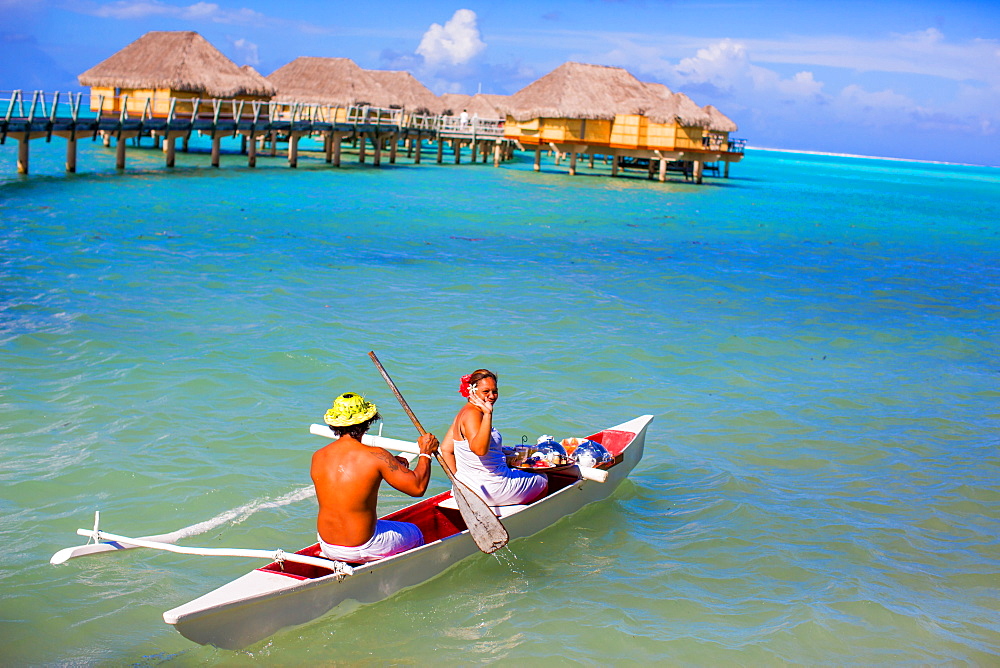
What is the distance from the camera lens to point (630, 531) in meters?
6.46

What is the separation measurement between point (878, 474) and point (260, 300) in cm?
854

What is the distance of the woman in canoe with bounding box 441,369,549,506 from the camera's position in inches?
215

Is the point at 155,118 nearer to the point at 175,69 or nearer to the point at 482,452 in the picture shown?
the point at 175,69

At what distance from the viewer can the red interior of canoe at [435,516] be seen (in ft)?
15.5

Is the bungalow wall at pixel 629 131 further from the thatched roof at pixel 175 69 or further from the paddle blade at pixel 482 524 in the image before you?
the paddle blade at pixel 482 524

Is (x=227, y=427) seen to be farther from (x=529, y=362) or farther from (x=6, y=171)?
(x=6, y=171)

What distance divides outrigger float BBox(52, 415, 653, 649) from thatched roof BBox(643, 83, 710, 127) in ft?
118

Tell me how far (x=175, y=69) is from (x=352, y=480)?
37.7 m

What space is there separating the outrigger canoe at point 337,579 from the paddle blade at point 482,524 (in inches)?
3.9

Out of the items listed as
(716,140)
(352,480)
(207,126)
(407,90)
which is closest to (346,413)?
(352,480)

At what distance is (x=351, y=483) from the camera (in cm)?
461

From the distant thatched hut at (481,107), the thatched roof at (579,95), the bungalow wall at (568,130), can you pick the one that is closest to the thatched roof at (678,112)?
the thatched roof at (579,95)

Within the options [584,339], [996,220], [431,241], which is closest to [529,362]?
[584,339]

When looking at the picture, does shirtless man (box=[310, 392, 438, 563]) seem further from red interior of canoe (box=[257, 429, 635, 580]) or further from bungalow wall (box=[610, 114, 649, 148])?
bungalow wall (box=[610, 114, 649, 148])
